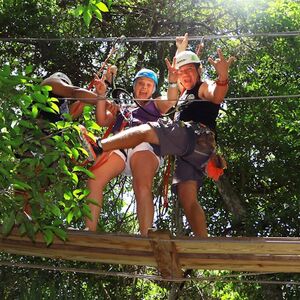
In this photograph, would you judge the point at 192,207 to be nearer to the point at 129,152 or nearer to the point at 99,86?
the point at 129,152

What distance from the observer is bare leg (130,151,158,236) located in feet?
12.1

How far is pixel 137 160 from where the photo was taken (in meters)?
3.79

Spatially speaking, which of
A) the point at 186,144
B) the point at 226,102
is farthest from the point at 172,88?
the point at 226,102

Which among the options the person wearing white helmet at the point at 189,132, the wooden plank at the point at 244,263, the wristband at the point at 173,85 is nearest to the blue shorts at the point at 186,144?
the person wearing white helmet at the point at 189,132

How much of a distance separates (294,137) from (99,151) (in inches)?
128

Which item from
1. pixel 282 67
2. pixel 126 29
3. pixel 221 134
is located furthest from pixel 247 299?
pixel 126 29

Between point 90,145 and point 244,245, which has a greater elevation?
point 90,145

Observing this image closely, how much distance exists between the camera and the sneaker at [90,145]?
11.2ft

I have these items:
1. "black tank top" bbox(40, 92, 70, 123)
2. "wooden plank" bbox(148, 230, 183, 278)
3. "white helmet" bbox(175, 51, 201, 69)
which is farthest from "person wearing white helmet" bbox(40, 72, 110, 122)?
"wooden plank" bbox(148, 230, 183, 278)

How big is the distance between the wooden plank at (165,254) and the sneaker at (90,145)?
1.61 feet

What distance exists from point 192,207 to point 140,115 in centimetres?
59

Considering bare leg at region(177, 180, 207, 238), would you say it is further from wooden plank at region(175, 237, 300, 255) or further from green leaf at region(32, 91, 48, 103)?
green leaf at region(32, 91, 48, 103)

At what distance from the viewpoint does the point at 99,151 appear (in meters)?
3.64

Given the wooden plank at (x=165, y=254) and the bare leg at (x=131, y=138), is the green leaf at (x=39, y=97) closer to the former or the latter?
the bare leg at (x=131, y=138)
